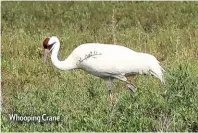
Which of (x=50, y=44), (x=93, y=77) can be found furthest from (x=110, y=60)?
(x=93, y=77)

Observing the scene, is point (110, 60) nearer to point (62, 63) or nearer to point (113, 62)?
point (113, 62)

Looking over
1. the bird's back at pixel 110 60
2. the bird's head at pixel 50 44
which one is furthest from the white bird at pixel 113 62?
the bird's head at pixel 50 44

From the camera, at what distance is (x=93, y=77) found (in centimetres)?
1053

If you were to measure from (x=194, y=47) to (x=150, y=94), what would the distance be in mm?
4564

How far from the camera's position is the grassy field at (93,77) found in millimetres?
7734

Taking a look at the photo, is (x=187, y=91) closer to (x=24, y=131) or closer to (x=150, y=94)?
(x=150, y=94)

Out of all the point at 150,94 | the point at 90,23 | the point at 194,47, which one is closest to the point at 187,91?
the point at 150,94

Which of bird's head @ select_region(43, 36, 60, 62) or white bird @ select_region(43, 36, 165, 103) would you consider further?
bird's head @ select_region(43, 36, 60, 62)

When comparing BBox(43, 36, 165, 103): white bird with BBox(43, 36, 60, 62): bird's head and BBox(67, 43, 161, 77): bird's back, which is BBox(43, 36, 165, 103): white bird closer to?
BBox(67, 43, 161, 77): bird's back

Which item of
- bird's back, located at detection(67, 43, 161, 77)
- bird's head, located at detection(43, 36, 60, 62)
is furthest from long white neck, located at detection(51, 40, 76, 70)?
bird's back, located at detection(67, 43, 161, 77)

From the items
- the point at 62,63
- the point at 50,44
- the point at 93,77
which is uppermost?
the point at 50,44

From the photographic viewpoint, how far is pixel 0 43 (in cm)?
1320

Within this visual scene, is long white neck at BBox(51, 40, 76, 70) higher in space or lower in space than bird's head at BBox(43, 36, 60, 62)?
lower

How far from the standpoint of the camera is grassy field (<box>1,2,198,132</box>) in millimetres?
7734
